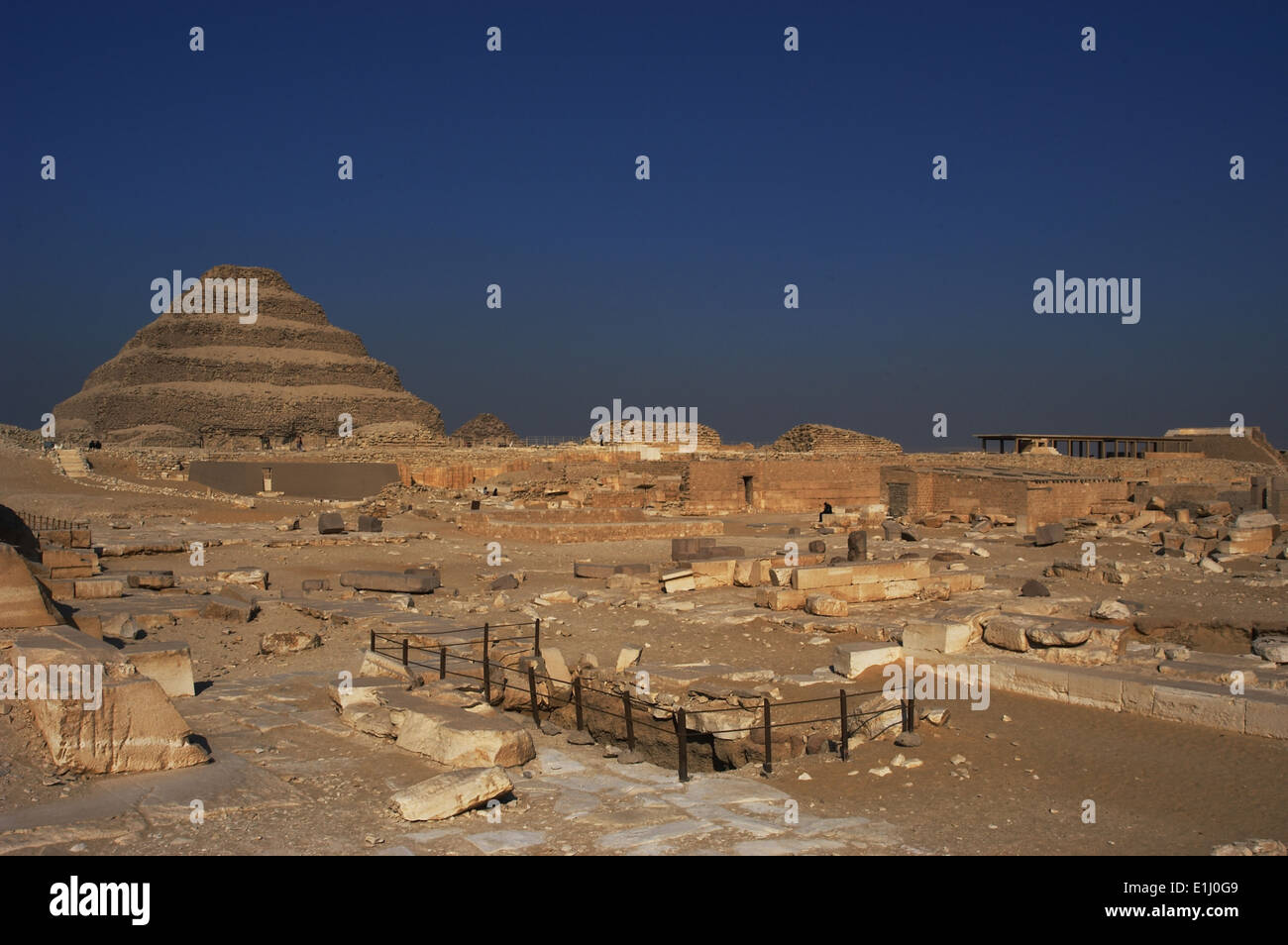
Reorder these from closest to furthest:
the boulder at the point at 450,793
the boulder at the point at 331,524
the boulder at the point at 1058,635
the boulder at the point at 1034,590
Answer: the boulder at the point at 450,793 < the boulder at the point at 1058,635 < the boulder at the point at 1034,590 < the boulder at the point at 331,524

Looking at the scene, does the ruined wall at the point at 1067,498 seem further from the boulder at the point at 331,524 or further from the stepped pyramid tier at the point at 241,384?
the stepped pyramid tier at the point at 241,384

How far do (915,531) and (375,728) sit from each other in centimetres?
1513

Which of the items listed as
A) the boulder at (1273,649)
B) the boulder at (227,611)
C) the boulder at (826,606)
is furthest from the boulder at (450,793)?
the boulder at (826,606)

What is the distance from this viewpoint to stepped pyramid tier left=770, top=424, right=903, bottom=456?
32.4 meters

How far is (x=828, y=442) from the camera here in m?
32.7

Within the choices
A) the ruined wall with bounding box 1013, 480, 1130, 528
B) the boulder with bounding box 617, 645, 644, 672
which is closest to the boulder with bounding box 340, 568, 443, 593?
the boulder with bounding box 617, 645, 644, 672

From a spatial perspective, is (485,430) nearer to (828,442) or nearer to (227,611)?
(828,442)

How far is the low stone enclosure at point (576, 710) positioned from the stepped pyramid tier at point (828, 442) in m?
23.9

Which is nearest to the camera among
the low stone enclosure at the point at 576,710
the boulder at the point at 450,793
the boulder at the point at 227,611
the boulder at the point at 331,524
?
the boulder at the point at 450,793

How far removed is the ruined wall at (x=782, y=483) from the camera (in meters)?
24.6

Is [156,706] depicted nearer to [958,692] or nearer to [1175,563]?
[958,692]
